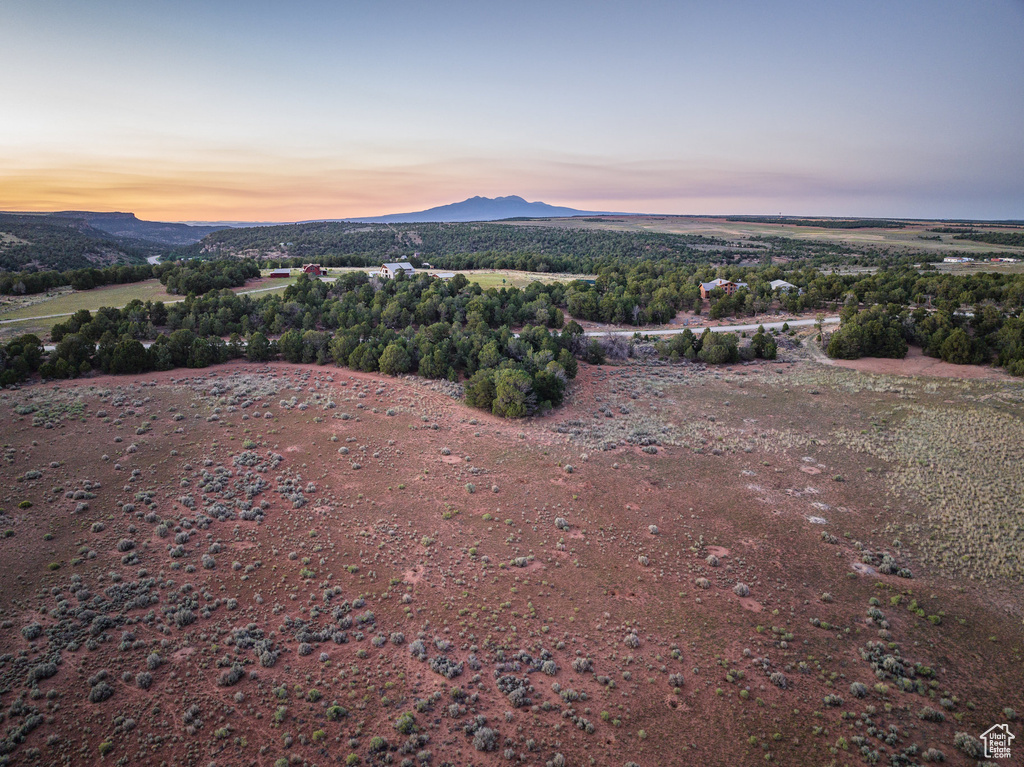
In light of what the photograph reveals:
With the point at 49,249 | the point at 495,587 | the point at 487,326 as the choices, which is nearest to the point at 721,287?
the point at 487,326

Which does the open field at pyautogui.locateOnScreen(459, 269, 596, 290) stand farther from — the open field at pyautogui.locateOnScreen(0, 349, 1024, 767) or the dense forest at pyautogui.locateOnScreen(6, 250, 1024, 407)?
the open field at pyautogui.locateOnScreen(0, 349, 1024, 767)

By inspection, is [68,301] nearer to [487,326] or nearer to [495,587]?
[487,326]

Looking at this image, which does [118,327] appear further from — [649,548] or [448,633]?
[649,548]

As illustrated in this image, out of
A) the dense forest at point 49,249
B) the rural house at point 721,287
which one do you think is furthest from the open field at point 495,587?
the dense forest at point 49,249

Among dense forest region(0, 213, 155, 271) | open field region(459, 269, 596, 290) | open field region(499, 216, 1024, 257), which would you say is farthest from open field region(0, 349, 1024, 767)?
open field region(499, 216, 1024, 257)

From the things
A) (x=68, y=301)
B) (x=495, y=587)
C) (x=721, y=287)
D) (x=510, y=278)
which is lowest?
(x=495, y=587)
